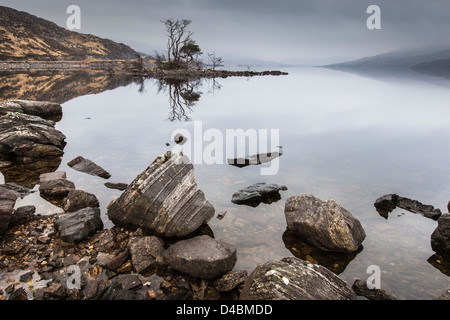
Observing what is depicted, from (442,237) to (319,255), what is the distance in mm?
3833

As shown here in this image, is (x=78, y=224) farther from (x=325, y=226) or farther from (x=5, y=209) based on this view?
(x=325, y=226)

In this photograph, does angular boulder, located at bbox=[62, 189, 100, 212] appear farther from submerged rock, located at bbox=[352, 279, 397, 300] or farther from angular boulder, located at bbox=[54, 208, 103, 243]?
submerged rock, located at bbox=[352, 279, 397, 300]

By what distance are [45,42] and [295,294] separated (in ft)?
634

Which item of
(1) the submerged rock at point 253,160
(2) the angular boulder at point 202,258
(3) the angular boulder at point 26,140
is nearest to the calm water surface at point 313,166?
(1) the submerged rock at point 253,160

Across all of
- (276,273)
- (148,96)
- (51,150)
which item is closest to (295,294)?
(276,273)

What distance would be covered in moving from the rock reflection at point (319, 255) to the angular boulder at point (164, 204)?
273cm

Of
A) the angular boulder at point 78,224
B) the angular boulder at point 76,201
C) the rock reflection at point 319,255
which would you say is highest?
the angular boulder at point 76,201

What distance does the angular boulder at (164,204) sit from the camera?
8.21 metres

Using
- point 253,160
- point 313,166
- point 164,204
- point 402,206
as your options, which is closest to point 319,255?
point 164,204

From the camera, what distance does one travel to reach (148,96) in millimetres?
40094

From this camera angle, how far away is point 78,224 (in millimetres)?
8055

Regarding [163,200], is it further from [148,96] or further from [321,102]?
[321,102]

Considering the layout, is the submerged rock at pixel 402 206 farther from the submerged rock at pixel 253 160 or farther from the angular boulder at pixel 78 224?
the angular boulder at pixel 78 224

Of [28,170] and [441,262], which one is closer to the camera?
[441,262]
